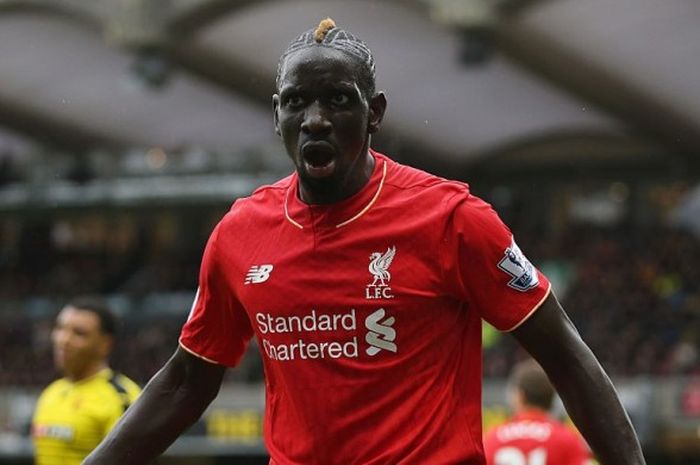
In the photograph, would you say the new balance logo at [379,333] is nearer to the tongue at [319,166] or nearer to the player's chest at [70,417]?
the tongue at [319,166]

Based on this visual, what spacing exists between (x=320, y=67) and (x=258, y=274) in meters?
0.57

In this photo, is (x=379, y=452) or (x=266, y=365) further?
(x=266, y=365)

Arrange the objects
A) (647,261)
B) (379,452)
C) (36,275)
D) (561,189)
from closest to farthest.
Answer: (379,452), (647,261), (561,189), (36,275)

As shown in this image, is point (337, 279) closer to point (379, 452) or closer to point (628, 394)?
point (379, 452)

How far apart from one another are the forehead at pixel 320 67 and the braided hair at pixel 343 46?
15mm

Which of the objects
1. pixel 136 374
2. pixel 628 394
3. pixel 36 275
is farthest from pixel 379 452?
pixel 36 275

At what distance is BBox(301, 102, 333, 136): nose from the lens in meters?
3.50

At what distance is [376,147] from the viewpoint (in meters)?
28.0

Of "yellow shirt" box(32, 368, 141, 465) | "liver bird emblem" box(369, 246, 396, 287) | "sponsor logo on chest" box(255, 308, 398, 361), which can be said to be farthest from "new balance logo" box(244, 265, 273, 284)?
"yellow shirt" box(32, 368, 141, 465)

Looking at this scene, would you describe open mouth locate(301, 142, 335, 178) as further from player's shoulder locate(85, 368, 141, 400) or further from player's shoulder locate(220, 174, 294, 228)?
player's shoulder locate(85, 368, 141, 400)

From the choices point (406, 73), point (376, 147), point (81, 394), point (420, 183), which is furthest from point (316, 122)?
point (406, 73)

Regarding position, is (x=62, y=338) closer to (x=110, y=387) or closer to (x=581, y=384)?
(x=110, y=387)

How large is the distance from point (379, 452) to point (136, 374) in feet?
87.7

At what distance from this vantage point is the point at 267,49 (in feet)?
92.7
